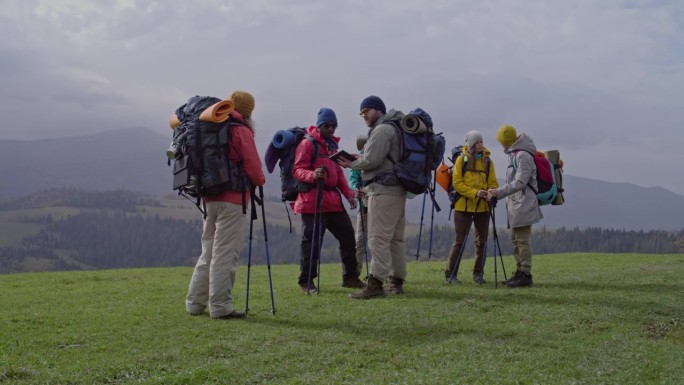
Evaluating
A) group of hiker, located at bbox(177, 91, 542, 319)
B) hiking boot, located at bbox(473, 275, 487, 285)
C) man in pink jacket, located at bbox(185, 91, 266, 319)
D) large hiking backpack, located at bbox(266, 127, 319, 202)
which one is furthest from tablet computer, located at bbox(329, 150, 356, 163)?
hiking boot, located at bbox(473, 275, 487, 285)

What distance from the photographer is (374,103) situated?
12273 millimetres

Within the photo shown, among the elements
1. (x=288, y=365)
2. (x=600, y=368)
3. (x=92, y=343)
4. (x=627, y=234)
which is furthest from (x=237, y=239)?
(x=627, y=234)

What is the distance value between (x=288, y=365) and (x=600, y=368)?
3431 mm

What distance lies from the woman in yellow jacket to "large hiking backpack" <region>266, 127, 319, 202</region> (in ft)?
11.0

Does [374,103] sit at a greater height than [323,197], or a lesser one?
greater

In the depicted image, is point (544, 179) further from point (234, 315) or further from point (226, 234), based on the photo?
point (234, 315)

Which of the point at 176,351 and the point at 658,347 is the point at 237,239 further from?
the point at 658,347

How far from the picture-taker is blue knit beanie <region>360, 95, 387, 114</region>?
12266mm

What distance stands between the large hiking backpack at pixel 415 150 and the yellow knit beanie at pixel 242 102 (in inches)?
112

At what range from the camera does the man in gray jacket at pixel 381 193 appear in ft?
37.9

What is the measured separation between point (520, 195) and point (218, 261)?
692 cm

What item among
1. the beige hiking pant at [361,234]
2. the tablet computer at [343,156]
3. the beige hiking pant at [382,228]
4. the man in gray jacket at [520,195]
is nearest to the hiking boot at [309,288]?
the beige hiking pant at [361,234]

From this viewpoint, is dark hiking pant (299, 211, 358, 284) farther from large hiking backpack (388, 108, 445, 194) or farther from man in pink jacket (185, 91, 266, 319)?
man in pink jacket (185, 91, 266, 319)

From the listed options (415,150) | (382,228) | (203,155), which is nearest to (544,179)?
(415,150)
